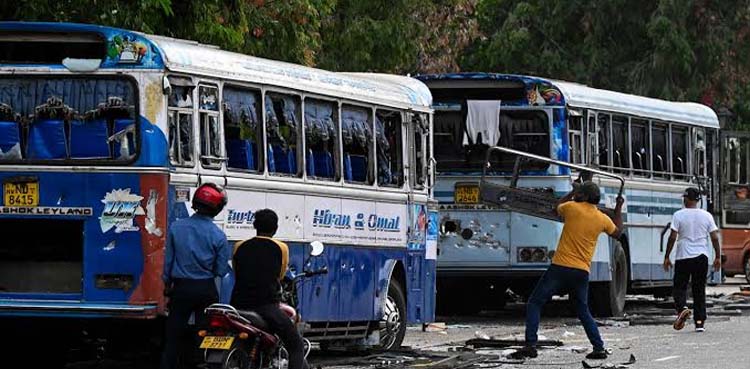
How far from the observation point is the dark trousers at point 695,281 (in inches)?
915

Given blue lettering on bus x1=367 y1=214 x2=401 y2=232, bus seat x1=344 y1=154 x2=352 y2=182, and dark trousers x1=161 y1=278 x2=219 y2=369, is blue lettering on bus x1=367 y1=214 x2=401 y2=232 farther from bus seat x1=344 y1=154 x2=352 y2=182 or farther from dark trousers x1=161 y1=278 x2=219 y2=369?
dark trousers x1=161 y1=278 x2=219 y2=369

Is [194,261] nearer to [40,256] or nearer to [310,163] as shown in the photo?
[40,256]

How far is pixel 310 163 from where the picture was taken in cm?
1788

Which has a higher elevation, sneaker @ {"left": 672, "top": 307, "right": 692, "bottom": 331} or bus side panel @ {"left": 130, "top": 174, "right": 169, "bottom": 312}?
bus side panel @ {"left": 130, "top": 174, "right": 169, "bottom": 312}

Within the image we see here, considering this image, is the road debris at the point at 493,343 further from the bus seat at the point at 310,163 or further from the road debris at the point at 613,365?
the bus seat at the point at 310,163

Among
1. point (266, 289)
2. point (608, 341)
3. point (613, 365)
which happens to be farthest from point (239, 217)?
point (608, 341)

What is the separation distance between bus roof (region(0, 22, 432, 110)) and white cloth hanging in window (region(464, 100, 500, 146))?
222 inches

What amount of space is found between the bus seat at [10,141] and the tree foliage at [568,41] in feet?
56.0

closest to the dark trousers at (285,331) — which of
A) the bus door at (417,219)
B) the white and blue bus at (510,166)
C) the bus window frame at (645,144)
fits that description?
the bus door at (417,219)

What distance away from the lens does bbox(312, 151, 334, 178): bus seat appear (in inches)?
711

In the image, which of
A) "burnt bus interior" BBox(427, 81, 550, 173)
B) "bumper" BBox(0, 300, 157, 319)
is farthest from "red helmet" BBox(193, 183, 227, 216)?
"burnt bus interior" BBox(427, 81, 550, 173)

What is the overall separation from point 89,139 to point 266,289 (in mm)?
2159

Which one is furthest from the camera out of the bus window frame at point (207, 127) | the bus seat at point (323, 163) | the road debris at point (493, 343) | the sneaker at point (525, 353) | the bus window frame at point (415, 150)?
the road debris at point (493, 343)

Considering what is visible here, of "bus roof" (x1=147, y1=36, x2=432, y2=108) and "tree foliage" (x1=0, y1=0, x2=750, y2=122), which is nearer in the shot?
"bus roof" (x1=147, y1=36, x2=432, y2=108)
